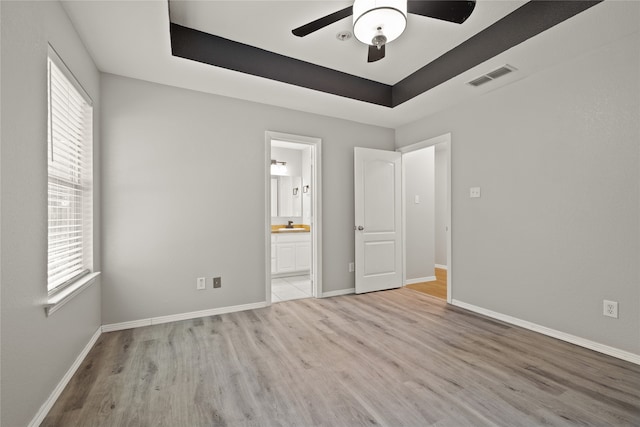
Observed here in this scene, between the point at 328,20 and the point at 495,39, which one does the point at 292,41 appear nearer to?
the point at 328,20

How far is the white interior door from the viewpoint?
4145 mm

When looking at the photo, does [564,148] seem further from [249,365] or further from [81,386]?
[81,386]

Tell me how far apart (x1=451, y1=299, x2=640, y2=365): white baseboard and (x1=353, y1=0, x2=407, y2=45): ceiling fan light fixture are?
2824mm

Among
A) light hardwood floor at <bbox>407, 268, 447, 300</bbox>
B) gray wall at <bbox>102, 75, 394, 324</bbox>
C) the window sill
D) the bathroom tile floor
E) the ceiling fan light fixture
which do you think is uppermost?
the ceiling fan light fixture

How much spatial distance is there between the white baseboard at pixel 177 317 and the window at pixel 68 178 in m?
0.68

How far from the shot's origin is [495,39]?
250 centimetres

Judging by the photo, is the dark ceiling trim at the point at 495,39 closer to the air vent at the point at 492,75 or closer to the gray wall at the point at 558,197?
the air vent at the point at 492,75

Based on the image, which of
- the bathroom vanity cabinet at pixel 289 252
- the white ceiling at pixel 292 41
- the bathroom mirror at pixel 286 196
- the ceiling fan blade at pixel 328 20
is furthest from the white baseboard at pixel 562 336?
the bathroom mirror at pixel 286 196

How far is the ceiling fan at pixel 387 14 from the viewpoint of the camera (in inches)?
70.2

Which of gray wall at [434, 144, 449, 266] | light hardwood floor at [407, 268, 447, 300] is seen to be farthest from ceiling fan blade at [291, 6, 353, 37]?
gray wall at [434, 144, 449, 266]

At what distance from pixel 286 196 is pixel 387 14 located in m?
4.47

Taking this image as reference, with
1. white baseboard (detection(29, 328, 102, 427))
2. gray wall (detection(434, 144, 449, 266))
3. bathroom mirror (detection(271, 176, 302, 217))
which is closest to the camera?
white baseboard (detection(29, 328, 102, 427))

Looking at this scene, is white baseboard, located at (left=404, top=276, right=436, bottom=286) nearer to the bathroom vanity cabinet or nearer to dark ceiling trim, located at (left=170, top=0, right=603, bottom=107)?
the bathroom vanity cabinet

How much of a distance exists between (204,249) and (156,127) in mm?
1345
